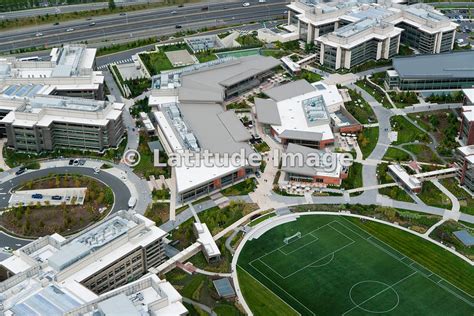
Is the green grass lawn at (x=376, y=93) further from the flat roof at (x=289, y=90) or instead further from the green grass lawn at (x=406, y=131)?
the flat roof at (x=289, y=90)

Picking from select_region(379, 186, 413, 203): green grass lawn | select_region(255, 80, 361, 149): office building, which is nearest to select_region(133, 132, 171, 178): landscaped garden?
select_region(255, 80, 361, 149): office building

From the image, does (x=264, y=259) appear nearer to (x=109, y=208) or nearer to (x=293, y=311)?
(x=293, y=311)

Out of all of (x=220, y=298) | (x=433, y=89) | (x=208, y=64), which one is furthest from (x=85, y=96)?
(x=433, y=89)

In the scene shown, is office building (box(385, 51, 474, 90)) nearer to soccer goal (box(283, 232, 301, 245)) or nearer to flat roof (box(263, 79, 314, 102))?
flat roof (box(263, 79, 314, 102))

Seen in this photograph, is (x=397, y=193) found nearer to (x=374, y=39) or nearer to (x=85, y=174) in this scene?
(x=85, y=174)

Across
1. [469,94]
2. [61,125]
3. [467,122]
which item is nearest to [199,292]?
[61,125]

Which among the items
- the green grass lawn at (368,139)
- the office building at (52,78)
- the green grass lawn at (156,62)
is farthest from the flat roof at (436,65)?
the office building at (52,78)
